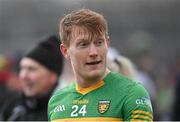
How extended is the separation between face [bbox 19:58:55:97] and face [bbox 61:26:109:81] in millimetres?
2950

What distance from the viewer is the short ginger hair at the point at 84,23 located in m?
5.23

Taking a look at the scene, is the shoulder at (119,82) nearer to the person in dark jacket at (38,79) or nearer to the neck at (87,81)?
the neck at (87,81)

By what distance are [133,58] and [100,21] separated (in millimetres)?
14327

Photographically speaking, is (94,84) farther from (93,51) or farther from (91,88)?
(93,51)

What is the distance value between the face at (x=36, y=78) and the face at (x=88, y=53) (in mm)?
2950

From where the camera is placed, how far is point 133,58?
1956 cm

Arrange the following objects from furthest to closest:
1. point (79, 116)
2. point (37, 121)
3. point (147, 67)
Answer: point (147, 67) → point (37, 121) → point (79, 116)

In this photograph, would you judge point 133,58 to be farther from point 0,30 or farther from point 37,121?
point 37,121

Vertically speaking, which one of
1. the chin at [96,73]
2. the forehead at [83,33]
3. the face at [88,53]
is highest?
the forehead at [83,33]

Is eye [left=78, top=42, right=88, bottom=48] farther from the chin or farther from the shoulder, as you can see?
the shoulder

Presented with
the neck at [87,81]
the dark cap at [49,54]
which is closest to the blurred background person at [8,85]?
the dark cap at [49,54]

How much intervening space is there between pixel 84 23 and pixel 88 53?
205mm

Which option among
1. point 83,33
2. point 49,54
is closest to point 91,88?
point 83,33

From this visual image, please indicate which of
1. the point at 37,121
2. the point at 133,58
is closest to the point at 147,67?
the point at 133,58
